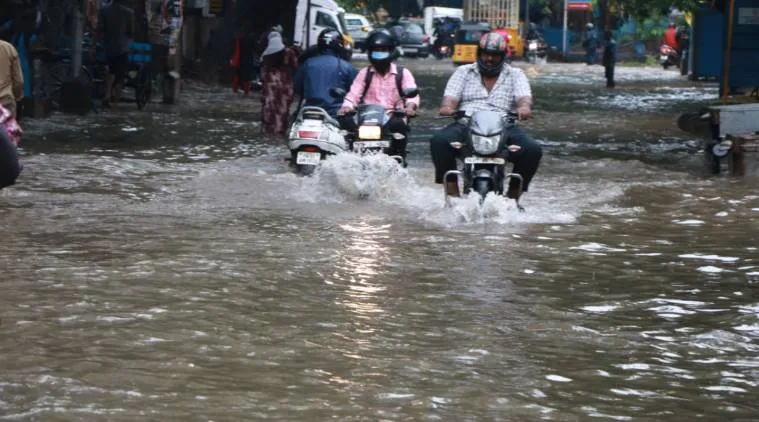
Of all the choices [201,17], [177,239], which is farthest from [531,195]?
[201,17]

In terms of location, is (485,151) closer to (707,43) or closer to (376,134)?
(376,134)

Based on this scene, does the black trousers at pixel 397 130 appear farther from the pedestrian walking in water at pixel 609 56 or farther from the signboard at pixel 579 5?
the signboard at pixel 579 5

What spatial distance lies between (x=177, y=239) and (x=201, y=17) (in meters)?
24.7

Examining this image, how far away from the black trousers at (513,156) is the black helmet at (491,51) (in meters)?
0.48

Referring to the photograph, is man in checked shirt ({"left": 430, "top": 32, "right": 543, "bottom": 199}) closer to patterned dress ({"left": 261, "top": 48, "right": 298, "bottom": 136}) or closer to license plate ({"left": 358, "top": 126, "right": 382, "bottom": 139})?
license plate ({"left": 358, "top": 126, "right": 382, "bottom": 139})

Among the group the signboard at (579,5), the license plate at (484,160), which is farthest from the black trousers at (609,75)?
the signboard at (579,5)

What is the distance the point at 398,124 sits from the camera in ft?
41.7

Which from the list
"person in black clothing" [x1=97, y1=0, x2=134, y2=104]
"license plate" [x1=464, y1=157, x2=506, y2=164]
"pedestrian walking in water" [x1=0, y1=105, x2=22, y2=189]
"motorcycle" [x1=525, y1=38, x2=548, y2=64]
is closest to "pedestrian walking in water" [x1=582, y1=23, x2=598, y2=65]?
"motorcycle" [x1=525, y1=38, x2=548, y2=64]

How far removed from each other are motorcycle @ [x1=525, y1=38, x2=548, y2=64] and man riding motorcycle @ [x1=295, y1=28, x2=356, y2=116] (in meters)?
45.4

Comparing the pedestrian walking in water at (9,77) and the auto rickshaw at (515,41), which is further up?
the pedestrian walking in water at (9,77)

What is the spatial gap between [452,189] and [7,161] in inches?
227

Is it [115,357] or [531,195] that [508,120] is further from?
[115,357]

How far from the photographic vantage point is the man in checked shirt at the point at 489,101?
37.3ft

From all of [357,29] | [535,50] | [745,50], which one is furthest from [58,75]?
[357,29]
